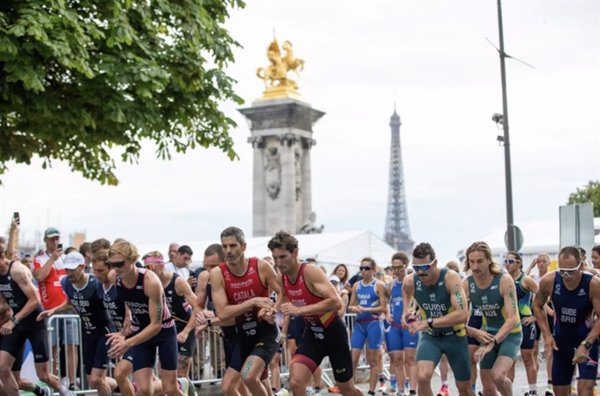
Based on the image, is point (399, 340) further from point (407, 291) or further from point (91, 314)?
point (91, 314)

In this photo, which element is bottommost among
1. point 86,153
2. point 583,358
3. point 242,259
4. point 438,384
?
point 438,384

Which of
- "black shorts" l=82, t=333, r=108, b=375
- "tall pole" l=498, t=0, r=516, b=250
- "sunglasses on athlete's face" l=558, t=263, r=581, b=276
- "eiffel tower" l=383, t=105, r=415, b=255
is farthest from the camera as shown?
"eiffel tower" l=383, t=105, r=415, b=255

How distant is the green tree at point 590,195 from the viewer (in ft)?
226

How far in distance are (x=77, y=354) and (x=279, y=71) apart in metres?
39.9

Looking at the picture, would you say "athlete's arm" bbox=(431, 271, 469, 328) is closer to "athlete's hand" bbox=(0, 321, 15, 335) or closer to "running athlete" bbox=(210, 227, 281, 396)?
"running athlete" bbox=(210, 227, 281, 396)

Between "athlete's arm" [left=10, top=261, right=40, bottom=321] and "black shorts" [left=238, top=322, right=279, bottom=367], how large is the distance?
10.1ft

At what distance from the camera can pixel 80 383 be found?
15.0 m

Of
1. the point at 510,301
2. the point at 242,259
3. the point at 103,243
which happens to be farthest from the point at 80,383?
the point at 510,301

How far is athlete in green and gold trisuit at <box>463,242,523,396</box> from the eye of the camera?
11.6 m

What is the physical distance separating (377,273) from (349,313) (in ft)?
2.81

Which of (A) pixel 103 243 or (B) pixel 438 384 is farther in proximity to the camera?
(B) pixel 438 384

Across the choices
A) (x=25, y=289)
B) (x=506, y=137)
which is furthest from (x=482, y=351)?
(x=506, y=137)

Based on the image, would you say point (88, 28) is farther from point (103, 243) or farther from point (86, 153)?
point (103, 243)

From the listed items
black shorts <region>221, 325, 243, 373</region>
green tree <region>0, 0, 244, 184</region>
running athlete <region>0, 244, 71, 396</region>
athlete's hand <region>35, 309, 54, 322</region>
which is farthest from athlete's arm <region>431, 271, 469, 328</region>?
green tree <region>0, 0, 244, 184</region>
